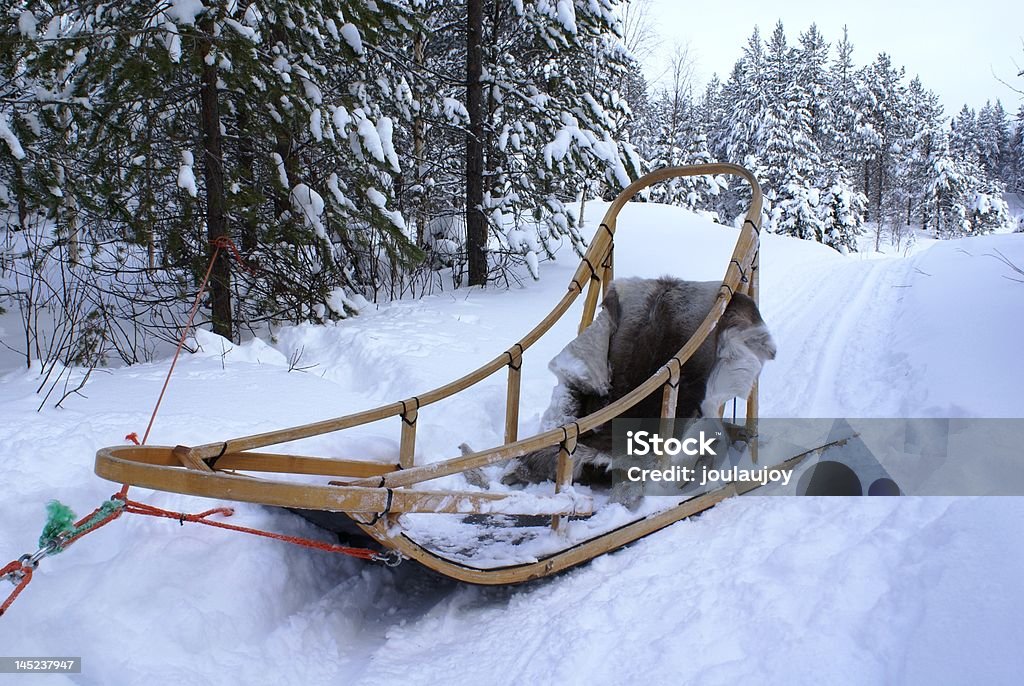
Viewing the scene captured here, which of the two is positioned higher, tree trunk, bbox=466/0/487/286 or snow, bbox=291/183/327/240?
tree trunk, bbox=466/0/487/286

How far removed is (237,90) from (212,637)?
520 centimetres

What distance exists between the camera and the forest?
17.6ft

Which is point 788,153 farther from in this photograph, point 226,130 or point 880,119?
point 226,130

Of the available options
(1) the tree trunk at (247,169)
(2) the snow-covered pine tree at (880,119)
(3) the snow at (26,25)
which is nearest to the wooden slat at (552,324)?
(1) the tree trunk at (247,169)

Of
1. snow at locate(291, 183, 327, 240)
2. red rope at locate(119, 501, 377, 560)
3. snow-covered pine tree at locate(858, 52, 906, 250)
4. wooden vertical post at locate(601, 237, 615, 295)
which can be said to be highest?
snow-covered pine tree at locate(858, 52, 906, 250)

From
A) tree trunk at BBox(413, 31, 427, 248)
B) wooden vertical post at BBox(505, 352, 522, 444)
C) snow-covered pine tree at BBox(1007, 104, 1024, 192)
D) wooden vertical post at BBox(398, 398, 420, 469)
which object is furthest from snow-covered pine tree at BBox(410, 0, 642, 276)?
snow-covered pine tree at BBox(1007, 104, 1024, 192)

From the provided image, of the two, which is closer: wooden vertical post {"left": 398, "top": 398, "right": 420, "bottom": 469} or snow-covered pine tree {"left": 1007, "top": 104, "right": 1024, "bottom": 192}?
wooden vertical post {"left": 398, "top": 398, "right": 420, "bottom": 469}

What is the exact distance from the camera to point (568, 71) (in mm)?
10672

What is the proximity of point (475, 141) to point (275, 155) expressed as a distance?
11.6 feet

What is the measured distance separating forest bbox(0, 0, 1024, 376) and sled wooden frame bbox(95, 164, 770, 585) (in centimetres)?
211

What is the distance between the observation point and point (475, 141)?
920cm

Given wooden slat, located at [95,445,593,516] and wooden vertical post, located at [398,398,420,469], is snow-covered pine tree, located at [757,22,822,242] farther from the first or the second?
wooden slat, located at [95,445,593,516]

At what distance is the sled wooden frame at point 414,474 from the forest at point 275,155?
2113mm

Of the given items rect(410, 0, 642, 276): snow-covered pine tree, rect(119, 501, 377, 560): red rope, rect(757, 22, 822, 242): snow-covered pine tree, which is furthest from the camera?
rect(757, 22, 822, 242): snow-covered pine tree
